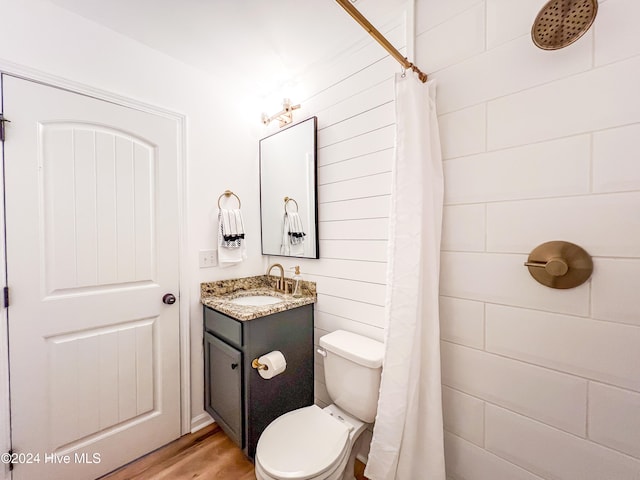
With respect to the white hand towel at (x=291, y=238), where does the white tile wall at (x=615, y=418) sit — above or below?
below

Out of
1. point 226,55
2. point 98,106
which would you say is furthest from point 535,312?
point 98,106

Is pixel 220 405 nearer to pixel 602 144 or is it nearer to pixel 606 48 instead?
pixel 602 144

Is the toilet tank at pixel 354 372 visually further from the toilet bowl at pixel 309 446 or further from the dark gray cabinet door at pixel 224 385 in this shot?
the dark gray cabinet door at pixel 224 385

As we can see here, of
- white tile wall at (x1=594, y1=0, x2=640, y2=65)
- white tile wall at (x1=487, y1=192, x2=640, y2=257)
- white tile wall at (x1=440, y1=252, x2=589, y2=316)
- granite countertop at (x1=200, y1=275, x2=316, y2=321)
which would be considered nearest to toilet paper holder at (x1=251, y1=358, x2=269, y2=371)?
granite countertop at (x1=200, y1=275, x2=316, y2=321)

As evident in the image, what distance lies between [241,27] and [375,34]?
3.15 feet

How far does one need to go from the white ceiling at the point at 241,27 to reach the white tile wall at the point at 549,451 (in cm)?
184

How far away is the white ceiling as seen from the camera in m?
1.26

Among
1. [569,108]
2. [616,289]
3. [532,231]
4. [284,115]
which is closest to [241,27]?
[284,115]

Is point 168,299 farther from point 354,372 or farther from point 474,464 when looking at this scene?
point 474,464

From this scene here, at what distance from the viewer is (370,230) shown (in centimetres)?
141

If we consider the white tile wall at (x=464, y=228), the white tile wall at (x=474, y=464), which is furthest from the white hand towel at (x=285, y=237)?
the white tile wall at (x=474, y=464)

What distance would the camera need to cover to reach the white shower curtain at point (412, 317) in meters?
1.03

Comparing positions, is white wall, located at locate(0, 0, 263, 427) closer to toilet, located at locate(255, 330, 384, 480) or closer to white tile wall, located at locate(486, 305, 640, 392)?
toilet, located at locate(255, 330, 384, 480)

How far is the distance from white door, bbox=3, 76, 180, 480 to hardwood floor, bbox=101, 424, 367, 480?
0.06 meters
